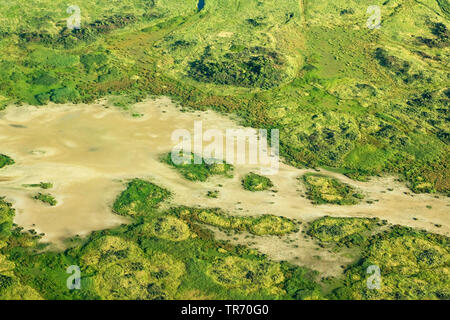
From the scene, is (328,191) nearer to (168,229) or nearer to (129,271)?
(168,229)

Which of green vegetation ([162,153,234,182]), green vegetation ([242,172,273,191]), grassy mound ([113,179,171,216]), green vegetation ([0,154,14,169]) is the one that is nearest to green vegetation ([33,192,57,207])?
grassy mound ([113,179,171,216])

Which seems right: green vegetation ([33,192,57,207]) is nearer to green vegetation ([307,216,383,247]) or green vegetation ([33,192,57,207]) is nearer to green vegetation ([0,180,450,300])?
green vegetation ([0,180,450,300])

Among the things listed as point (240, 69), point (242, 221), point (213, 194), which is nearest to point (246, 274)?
point (242, 221)

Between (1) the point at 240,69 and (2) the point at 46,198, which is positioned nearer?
(2) the point at 46,198

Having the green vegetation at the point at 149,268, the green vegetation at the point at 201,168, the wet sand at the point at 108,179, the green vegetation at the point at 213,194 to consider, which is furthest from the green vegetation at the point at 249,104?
→ the green vegetation at the point at 213,194

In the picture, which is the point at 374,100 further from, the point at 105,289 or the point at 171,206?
the point at 105,289

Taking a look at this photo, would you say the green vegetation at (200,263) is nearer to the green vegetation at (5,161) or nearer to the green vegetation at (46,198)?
the green vegetation at (46,198)
